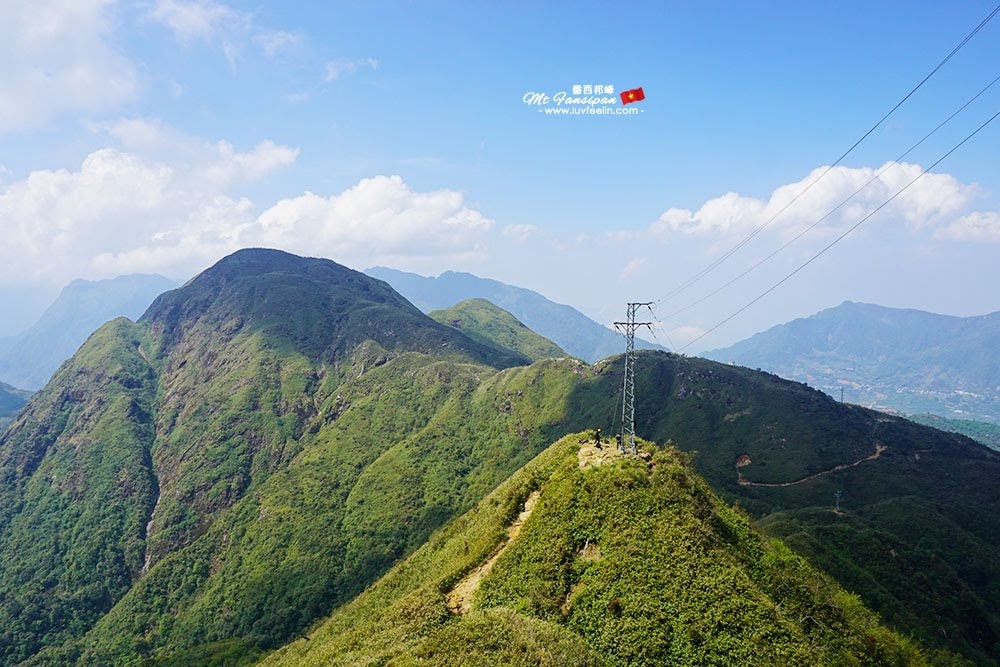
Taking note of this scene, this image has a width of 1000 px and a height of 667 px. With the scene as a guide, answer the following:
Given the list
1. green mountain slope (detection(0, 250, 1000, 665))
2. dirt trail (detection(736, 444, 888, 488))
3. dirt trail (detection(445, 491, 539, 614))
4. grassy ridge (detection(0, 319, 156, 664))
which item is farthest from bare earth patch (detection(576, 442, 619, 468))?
grassy ridge (detection(0, 319, 156, 664))

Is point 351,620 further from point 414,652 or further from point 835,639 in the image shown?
point 835,639

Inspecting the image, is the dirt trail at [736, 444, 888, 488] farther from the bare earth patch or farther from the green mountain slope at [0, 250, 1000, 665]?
the bare earth patch

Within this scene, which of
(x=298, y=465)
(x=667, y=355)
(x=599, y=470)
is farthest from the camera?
(x=667, y=355)

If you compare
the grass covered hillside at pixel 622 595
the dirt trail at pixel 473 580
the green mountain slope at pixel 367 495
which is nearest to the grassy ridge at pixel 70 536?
the green mountain slope at pixel 367 495

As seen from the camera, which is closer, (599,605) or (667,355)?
(599,605)

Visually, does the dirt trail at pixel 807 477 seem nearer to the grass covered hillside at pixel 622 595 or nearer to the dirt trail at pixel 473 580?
the grass covered hillside at pixel 622 595

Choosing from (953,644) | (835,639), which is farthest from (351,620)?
(953,644)
